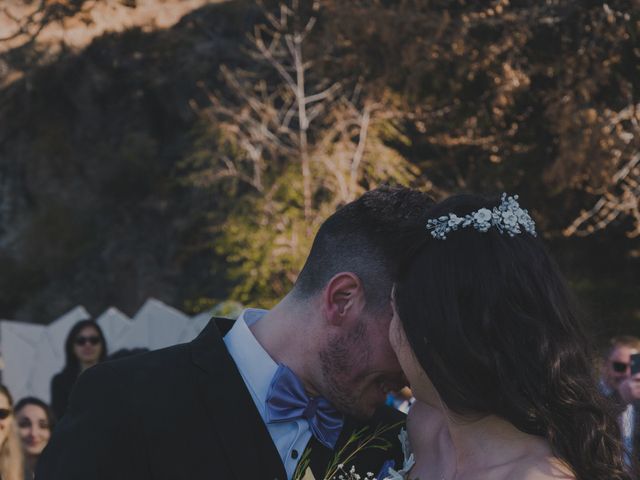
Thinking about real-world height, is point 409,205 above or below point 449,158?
above

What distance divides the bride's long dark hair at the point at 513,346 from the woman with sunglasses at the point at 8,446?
3.40 metres

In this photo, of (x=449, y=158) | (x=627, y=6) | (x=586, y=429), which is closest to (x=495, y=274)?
(x=586, y=429)

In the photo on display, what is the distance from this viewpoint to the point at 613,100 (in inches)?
376

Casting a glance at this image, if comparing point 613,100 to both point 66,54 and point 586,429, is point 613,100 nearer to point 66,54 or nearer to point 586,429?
point 586,429

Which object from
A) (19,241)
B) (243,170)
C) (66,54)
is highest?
(66,54)

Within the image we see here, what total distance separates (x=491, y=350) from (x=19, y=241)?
1749 centimetres

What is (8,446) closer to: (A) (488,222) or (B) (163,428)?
(B) (163,428)

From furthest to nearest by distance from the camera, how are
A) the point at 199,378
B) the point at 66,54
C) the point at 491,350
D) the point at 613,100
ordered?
the point at 66,54
the point at 613,100
the point at 199,378
the point at 491,350

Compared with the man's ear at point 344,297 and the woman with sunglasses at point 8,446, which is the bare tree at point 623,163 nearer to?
the woman with sunglasses at point 8,446

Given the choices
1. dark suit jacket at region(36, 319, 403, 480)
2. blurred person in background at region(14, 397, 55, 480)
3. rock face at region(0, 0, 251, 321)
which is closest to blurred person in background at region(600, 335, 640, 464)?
dark suit jacket at region(36, 319, 403, 480)

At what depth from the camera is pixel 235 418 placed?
2.45m

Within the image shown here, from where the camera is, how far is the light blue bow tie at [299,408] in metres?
2.48

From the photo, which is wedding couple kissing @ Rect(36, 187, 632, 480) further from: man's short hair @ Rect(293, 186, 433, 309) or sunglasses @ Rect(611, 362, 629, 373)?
sunglasses @ Rect(611, 362, 629, 373)

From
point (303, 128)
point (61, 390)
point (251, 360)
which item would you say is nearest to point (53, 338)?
point (303, 128)
